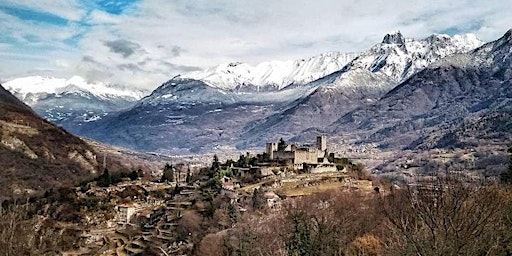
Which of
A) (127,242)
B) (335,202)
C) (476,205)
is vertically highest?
(476,205)

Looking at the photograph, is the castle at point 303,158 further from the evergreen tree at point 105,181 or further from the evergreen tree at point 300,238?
the evergreen tree at point 300,238

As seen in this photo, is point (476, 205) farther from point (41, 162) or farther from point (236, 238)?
point (41, 162)

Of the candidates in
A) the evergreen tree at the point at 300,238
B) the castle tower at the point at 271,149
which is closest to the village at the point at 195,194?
the castle tower at the point at 271,149

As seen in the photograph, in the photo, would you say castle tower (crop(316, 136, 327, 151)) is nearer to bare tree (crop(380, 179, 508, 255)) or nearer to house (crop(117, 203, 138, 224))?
house (crop(117, 203, 138, 224))

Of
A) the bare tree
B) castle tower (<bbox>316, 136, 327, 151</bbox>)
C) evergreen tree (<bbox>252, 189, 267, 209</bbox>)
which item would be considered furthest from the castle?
the bare tree

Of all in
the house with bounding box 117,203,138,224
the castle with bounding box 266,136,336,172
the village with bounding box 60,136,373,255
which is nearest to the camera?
the village with bounding box 60,136,373,255

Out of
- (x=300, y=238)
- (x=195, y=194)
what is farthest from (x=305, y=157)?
(x=300, y=238)

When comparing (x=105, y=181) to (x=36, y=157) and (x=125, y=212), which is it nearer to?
(x=125, y=212)

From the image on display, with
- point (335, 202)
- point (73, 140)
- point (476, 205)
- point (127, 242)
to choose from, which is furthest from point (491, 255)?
point (73, 140)
